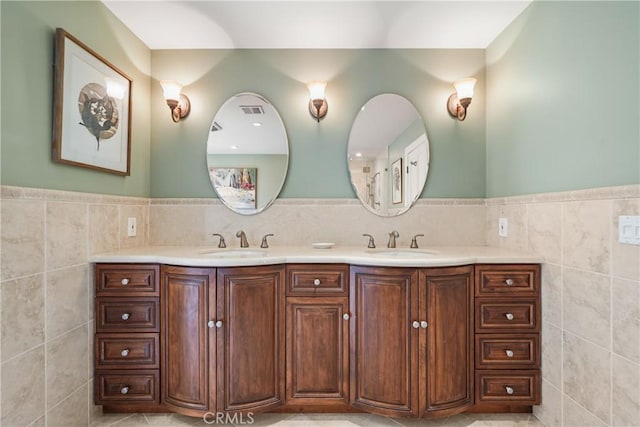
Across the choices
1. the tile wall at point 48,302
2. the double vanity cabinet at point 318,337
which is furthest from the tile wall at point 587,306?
the tile wall at point 48,302

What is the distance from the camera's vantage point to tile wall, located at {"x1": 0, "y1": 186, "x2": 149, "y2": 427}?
1.27 metres

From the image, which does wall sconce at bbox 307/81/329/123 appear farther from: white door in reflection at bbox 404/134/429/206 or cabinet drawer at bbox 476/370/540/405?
cabinet drawer at bbox 476/370/540/405

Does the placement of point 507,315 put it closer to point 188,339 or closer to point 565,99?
point 565,99

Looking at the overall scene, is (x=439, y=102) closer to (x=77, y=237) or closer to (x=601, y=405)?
(x=601, y=405)

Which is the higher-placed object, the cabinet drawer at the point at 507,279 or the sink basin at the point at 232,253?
the sink basin at the point at 232,253

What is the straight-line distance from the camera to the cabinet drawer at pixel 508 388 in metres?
1.71

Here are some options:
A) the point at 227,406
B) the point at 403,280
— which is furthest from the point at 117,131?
the point at 403,280

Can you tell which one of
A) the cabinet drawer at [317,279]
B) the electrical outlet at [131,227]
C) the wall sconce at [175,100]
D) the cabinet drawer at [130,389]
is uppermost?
the wall sconce at [175,100]

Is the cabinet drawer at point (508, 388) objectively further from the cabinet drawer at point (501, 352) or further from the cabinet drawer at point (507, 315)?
the cabinet drawer at point (507, 315)

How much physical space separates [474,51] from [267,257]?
7.17ft

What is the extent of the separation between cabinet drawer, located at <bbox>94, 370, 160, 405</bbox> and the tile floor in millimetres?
126

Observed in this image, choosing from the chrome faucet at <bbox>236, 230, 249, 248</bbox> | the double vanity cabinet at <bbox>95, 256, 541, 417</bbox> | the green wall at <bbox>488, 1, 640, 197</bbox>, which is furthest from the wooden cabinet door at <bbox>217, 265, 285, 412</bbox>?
the green wall at <bbox>488, 1, 640, 197</bbox>

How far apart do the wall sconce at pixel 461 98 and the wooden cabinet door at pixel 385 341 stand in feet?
4.46

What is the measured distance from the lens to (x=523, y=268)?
5.62 ft
